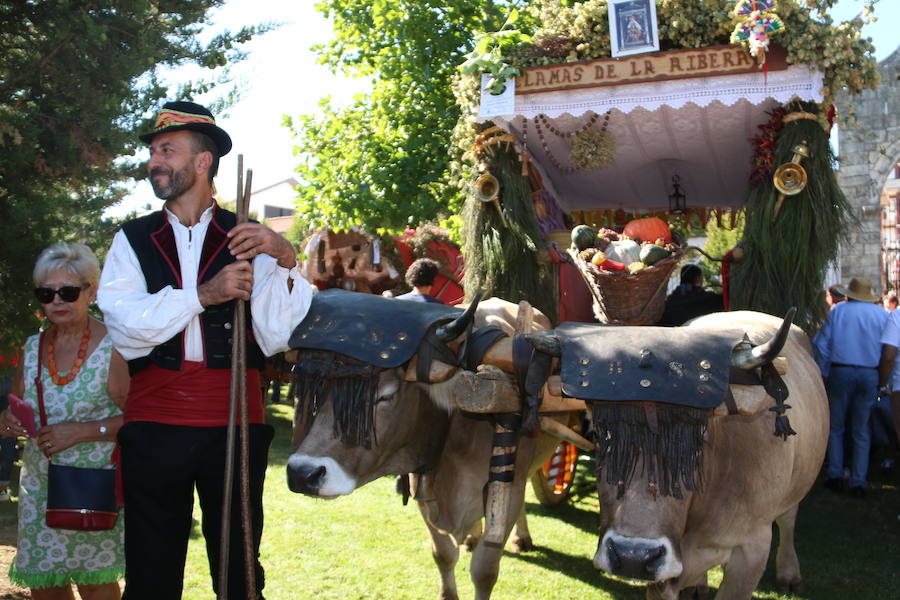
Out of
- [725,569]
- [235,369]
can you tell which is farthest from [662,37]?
[235,369]

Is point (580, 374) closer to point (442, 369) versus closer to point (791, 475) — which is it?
point (442, 369)

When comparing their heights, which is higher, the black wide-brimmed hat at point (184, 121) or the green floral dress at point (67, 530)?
the black wide-brimmed hat at point (184, 121)

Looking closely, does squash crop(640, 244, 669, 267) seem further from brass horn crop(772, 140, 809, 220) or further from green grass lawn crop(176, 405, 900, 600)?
green grass lawn crop(176, 405, 900, 600)

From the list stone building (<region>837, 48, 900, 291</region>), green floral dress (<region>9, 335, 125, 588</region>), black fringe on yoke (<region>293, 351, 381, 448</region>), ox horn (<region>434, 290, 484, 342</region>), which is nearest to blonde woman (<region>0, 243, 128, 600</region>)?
green floral dress (<region>9, 335, 125, 588</region>)

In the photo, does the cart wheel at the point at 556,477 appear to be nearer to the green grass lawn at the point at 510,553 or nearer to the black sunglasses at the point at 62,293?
the green grass lawn at the point at 510,553

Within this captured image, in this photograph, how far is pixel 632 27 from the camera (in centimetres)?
466

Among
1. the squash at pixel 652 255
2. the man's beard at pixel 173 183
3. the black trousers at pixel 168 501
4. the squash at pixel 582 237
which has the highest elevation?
the man's beard at pixel 173 183

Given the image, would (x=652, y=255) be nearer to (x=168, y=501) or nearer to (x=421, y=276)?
(x=421, y=276)

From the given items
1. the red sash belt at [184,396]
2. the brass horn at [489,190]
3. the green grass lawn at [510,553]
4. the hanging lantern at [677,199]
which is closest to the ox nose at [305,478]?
the red sash belt at [184,396]

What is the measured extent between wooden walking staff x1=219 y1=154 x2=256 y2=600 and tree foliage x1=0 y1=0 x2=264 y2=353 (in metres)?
1.24

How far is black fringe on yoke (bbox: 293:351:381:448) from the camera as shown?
3.19 metres

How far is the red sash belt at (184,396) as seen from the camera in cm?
282

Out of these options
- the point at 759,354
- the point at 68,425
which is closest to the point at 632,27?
the point at 759,354

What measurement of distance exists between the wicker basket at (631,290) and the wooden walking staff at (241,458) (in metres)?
2.10
